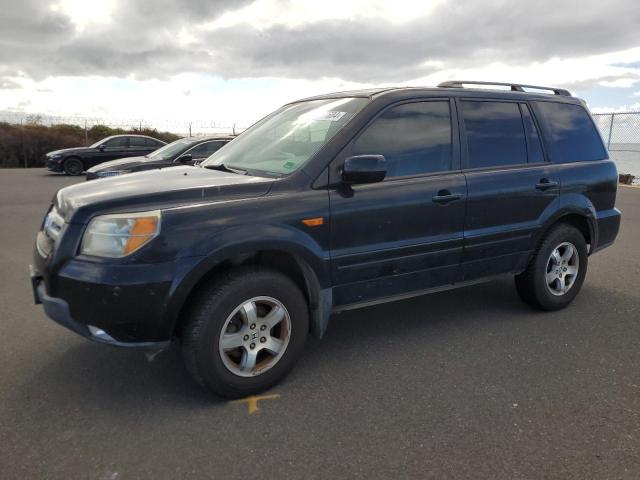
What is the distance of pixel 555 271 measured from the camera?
4.61 m

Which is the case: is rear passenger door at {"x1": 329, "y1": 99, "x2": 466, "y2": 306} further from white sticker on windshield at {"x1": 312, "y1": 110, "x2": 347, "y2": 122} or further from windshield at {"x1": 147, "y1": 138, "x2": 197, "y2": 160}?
windshield at {"x1": 147, "y1": 138, "x2": 197, "y2": 160}

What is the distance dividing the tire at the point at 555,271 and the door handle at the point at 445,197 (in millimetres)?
1132

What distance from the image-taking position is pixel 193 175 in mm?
3564

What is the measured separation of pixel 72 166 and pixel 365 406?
656 inches

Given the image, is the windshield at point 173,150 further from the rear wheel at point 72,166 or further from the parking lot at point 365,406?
the rear wheel at point 72,166

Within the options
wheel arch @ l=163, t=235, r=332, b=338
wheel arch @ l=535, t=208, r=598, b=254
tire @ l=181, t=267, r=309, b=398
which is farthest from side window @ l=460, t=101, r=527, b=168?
tire @ l=181, t=267, r=309, b=398

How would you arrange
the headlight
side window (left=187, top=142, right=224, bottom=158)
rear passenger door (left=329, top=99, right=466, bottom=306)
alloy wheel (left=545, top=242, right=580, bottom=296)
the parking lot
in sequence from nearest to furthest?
the parking lot, the headlight, rear passenger door (left=329, top=99, right=466, bottom=306), alloy wheel (left=545, top=242, right=580, bottom=296), side window (left=187, top=142, right=224, bottom=158)

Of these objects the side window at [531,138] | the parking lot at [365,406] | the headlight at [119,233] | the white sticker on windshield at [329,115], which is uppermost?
the white sticker on windshield at [329,115]

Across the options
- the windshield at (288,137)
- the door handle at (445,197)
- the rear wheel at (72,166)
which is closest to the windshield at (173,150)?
the windshield at (288,137)

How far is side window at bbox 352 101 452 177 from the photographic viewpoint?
11.7 ft

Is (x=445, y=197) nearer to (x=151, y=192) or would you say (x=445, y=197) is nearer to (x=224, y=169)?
(x=224, y=169)

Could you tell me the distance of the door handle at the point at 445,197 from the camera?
375 centimetres

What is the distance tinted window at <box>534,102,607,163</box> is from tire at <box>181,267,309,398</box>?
274cm

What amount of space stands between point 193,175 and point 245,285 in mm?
976
